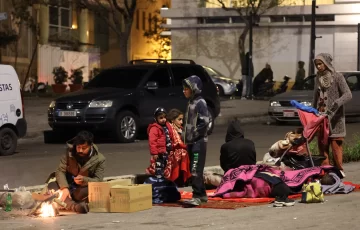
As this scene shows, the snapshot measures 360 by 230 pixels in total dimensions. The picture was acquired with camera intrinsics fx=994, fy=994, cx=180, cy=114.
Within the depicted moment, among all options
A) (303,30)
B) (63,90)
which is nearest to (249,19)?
(303,30)

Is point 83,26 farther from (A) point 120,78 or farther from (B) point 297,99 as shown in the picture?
(A) point 120,78

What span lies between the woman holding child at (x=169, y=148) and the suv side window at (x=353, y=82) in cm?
1430

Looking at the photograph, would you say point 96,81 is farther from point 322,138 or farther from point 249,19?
point 249,19

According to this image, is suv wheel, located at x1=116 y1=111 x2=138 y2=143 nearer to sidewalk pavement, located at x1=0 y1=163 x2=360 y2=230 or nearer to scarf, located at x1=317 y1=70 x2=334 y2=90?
scarf, located at x1=317 y1=70 x2=334 y2=90

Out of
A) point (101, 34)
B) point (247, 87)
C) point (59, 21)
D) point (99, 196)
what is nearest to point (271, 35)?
point (247, 87)

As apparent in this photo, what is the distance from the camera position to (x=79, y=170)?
12.2 meters

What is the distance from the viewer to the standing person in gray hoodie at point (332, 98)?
44.8 feet

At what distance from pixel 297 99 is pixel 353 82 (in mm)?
2302

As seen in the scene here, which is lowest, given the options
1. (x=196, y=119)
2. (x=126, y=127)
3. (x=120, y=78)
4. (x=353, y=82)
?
(x=126, y=127)

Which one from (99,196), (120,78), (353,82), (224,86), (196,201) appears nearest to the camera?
(99,196)

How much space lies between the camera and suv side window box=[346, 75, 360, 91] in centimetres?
2777

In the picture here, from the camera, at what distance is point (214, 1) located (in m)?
45.9

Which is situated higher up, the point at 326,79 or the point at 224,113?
the point at 326,79

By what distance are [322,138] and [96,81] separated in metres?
10.1
